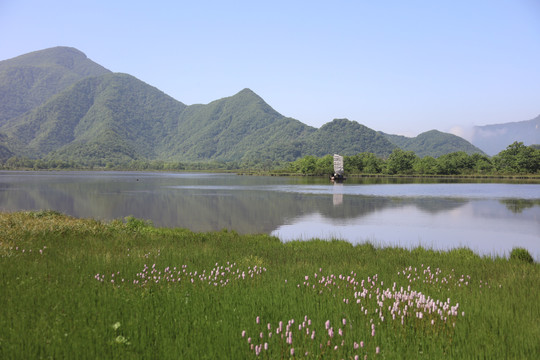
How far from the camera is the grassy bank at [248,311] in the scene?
22.9 ft

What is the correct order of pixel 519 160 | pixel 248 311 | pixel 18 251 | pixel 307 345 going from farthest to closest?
pixel 519 160, pixel 18 251, pixel 248 311, pixel 307 345

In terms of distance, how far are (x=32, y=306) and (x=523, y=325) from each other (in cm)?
1121

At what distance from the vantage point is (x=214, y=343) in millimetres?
7203

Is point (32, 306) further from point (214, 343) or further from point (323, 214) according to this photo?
point (323, 214)

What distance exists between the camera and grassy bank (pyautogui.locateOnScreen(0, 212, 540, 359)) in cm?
697

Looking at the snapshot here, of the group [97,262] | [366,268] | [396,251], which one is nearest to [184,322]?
[97,262]

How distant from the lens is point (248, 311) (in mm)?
8805

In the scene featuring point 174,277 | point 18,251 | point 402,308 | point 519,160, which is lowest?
point 174,277

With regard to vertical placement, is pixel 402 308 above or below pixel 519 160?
below

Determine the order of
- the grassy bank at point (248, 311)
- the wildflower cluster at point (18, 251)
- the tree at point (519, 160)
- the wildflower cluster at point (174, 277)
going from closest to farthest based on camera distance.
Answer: the grassy bank at point (248, 311)
the wildflower cluster at point (174, 277)
the wildflower cluster at point (18, 251)
the tree at point (519, 160)

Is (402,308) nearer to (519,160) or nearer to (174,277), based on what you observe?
(174,277)

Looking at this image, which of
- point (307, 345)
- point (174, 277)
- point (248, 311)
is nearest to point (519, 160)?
point (174, 277)

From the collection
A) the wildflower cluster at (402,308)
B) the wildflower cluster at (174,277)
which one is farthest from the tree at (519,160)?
the wildflower cluster at (174,277)

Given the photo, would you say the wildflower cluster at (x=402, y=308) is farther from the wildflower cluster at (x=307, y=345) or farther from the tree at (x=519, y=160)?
the tree at (x=519, y=160)
